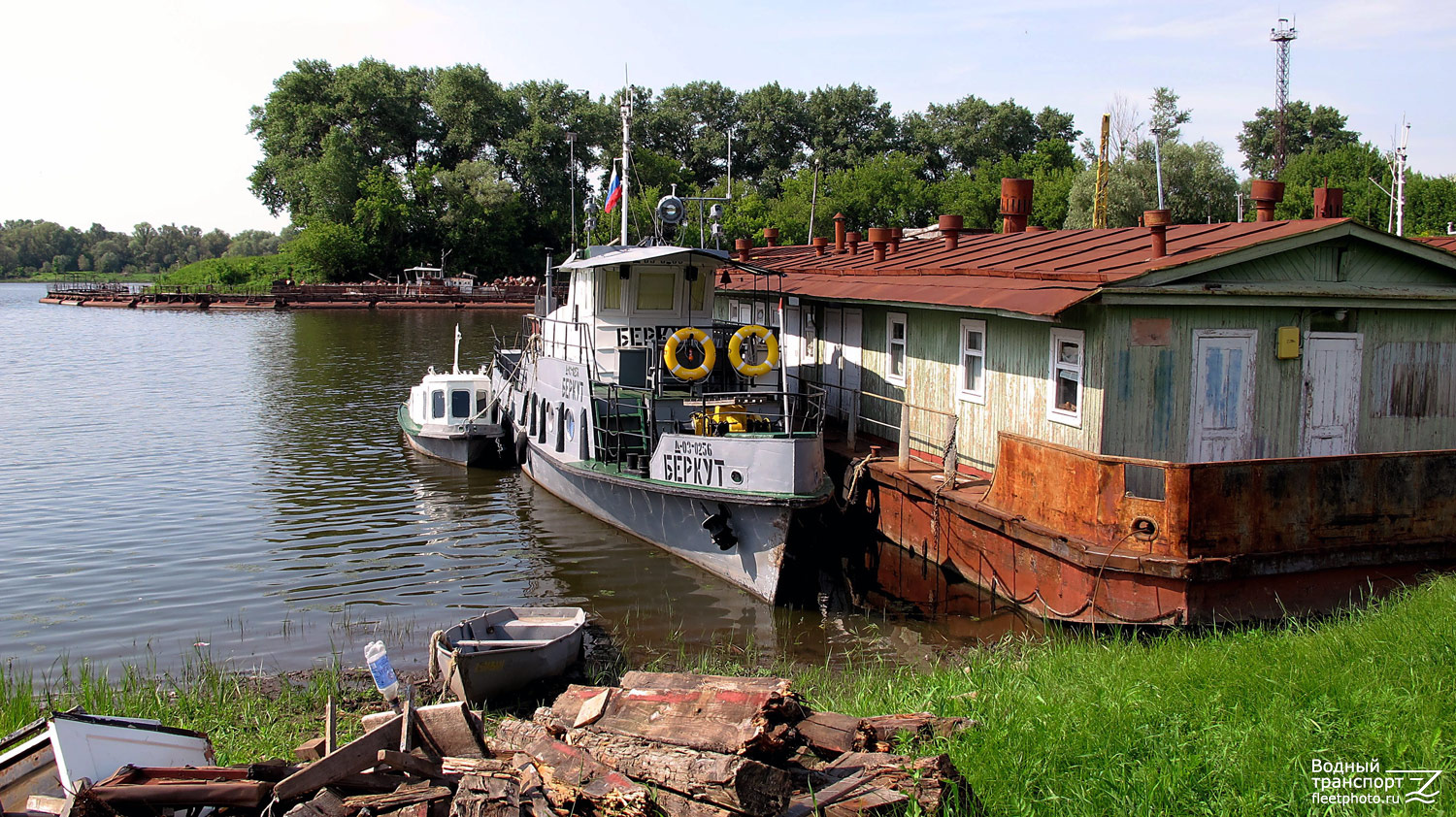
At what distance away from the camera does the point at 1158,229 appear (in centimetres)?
1221

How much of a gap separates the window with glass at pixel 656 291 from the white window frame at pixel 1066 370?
21.7 ft

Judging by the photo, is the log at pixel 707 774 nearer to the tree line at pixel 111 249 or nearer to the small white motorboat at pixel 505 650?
the small white motorboat at pixel 505 650

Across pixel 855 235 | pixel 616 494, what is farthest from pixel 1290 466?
pixel 855 235

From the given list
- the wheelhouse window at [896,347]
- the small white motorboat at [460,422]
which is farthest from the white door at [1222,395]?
the small white motorboat at [460,422]

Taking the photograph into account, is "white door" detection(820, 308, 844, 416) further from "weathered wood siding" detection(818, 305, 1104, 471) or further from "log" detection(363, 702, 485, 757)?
"log" detection(363, 702, 485, 757)

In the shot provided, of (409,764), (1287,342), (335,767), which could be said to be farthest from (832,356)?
(335,767)

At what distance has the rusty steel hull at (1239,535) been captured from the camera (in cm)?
1020

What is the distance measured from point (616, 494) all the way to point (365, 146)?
234 feet

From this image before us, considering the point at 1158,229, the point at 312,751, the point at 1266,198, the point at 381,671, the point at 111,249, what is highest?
the point at 111,249

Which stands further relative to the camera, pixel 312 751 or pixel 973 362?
pixel 973 362

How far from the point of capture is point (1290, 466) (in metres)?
10.4

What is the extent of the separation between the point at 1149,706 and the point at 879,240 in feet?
49.3

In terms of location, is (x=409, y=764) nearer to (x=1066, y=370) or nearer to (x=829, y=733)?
(x=829, y=733)

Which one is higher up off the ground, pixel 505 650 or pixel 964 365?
pixel 964 365
